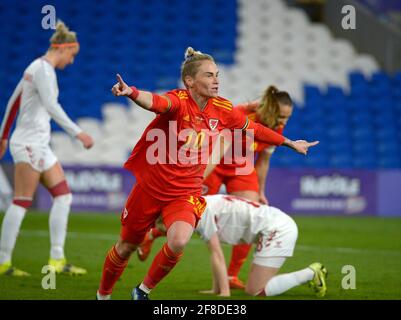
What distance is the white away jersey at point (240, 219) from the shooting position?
6.59 metres

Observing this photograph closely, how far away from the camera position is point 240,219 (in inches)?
261

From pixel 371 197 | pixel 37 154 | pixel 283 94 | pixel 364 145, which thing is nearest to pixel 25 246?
pixel 37 154

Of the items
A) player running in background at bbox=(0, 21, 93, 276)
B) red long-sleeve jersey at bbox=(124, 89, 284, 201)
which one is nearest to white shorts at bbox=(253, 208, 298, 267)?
red long-sleeve jersey at bbox=(124, 89, 284, 201)

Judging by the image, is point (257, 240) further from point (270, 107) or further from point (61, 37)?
point (61, 37)

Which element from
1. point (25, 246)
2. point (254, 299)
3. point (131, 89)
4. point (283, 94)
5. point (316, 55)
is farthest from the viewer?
point (316, 55)

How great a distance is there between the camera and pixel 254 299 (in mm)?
6270

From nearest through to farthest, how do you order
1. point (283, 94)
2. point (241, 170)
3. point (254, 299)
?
1. point (254, 299)
2. point (283, 94)
3. point (241, 170)

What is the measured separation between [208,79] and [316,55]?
13.8 m

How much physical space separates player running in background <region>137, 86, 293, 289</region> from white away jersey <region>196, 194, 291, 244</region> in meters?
0.38

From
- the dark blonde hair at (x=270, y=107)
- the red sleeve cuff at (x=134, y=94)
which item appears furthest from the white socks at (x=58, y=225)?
the red sleeve cuff at (x=134, y=94)

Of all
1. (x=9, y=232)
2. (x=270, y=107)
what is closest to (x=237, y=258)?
(x=270, y=107)

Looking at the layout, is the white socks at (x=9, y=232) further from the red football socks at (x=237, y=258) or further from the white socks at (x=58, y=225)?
the red football socks at (x=237, y=258)

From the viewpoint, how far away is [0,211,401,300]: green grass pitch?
21.3ft
